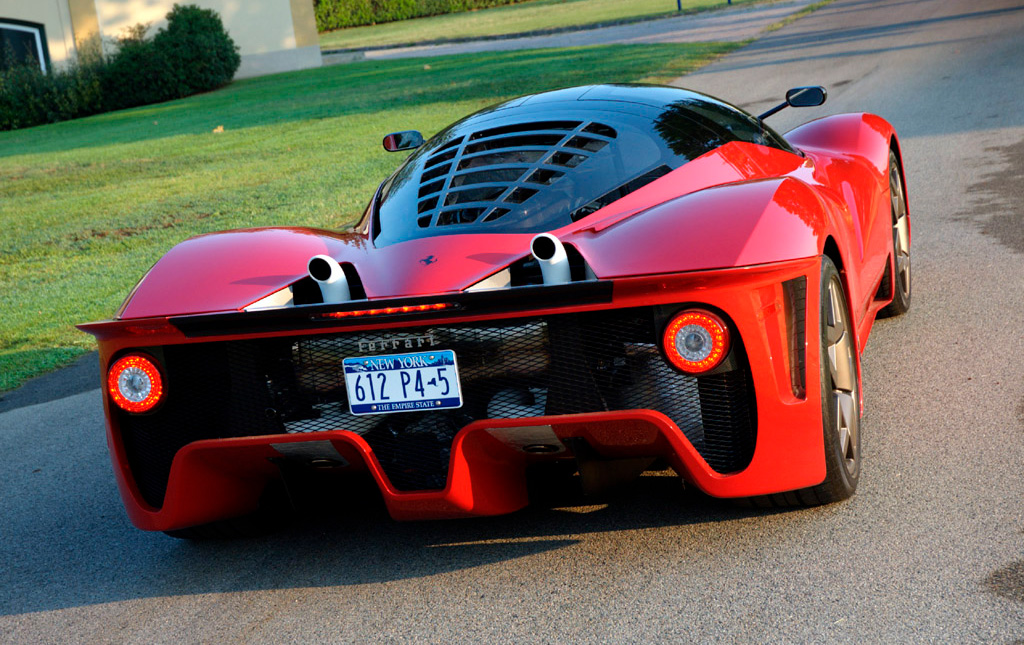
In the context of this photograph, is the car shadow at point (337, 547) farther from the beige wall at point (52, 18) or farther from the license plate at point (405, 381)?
the beige wall at point (52, 18)

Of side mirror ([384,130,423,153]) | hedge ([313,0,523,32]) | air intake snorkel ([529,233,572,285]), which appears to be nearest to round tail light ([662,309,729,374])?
air intake snorkel ([529,233,572,285])

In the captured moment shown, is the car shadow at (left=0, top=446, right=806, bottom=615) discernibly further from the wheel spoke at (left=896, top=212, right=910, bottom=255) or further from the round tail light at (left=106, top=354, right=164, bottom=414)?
the wheel spoke at (left=896, top=212, right=910, bottom=255)

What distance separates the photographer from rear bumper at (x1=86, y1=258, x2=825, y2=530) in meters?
2.98

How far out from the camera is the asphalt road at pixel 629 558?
114 inches

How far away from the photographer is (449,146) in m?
4.34

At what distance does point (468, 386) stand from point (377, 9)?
184ft

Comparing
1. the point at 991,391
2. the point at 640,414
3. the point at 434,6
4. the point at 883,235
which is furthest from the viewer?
the point at 434,6

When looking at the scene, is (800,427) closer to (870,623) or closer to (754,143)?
(870,623)

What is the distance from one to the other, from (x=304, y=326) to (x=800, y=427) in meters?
1.41

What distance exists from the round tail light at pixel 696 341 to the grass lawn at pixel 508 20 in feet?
108

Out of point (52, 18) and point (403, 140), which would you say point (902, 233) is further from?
point (52, 18)

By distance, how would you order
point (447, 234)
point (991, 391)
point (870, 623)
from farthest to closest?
point (991, 391), point (447, 234), point (870, 623)

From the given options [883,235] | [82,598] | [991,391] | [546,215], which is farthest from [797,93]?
[82,598]

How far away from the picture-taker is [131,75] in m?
28.5
